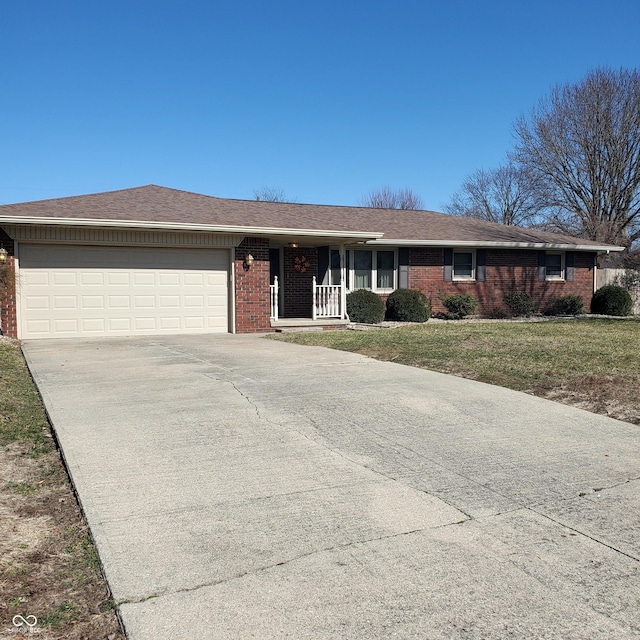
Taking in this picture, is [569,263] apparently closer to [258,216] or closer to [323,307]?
[323,307]

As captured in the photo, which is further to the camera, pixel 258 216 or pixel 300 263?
pixel 300 263

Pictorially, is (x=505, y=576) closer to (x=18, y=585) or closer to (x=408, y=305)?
(x=18, y=585)

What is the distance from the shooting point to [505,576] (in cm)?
311

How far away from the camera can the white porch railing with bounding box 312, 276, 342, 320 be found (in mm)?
18016

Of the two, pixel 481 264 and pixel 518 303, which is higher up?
pixel 481 264

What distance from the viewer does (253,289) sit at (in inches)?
628

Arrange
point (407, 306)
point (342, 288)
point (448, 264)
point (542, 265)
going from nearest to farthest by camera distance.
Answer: point (342, 288) → point (407, 306) → point (448, 264) → point (542, 265)

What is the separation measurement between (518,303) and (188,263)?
11945 millimetres

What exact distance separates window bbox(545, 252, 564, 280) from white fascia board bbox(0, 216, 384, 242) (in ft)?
29.2

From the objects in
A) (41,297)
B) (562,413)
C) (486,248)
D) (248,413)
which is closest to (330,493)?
(248,413)

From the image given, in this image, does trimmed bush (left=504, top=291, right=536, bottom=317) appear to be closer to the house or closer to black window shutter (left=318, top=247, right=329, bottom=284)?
the house

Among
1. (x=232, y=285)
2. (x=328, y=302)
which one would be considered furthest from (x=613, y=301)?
(x=232, y=285)
